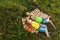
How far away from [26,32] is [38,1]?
1325mm

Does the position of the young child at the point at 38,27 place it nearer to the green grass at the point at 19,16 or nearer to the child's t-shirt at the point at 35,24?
the child's t-shirt at the point at 35,24

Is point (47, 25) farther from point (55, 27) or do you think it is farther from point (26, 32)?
point (26, 32)

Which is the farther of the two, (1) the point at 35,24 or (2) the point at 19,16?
(2) the point at 19,16

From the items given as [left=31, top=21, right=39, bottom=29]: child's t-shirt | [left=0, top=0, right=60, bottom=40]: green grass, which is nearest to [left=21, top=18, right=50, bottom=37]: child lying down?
[left=31, top=21, right=39, bottom=29]: child's t-shirt

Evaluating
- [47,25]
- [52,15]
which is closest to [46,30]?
[47,25]

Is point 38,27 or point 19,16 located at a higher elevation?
point 19,16

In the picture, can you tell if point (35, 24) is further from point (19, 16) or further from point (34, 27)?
point (19, 16)

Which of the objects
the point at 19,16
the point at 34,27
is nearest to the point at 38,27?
the point at 34,27

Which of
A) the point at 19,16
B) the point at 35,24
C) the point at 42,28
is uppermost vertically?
Answer: the point at 19,16

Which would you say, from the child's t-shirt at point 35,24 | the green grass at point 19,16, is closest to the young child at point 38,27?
the child's t-shirt at point 35,24

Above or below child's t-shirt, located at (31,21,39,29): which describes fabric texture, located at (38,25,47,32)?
below

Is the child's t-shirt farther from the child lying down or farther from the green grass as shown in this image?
the green grass

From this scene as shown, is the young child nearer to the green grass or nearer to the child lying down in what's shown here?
the child lying down

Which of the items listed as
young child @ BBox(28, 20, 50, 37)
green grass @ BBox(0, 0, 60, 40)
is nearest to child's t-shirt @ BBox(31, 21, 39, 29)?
young child @ BBox(28, 20, 50, 37)
